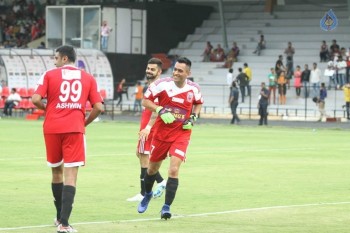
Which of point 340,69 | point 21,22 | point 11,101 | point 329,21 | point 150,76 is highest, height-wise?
point 329,21

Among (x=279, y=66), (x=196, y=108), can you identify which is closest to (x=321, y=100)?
(x=279, y=66)

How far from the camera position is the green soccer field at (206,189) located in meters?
13.7

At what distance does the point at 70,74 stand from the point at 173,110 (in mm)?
2390

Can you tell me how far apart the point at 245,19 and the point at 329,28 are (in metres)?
9.18

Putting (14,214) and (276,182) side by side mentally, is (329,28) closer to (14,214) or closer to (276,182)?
(276,182)

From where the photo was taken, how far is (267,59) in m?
62.6

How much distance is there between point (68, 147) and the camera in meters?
12.5

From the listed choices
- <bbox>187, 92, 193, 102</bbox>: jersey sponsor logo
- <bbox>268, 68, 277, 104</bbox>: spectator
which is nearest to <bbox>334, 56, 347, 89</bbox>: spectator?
<bbox>268, 68, 277, 104</bbox>: spectator

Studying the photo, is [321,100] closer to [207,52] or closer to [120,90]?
[120,90]

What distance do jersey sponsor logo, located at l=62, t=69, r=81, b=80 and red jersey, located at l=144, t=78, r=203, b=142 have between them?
2.16 metres

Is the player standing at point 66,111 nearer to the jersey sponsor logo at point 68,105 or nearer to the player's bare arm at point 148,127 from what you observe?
the jersey sponsor logo at point 68,105

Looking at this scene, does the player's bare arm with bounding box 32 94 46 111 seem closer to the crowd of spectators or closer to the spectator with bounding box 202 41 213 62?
the spectator with bounding box 202 41 213 62

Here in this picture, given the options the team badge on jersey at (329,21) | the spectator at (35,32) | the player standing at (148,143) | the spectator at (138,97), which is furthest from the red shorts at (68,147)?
the spectator at (35,32)

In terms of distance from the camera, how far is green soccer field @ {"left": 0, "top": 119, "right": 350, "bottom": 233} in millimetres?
13656
